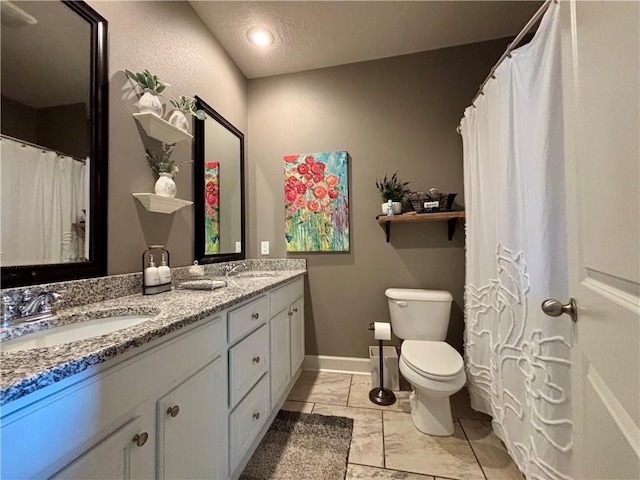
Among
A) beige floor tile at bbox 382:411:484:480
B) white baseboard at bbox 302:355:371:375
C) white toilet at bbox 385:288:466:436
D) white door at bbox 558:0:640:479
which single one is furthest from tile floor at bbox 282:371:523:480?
white door at bbox 558:0:640:479

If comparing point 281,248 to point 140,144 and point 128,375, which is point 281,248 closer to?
point 140,144

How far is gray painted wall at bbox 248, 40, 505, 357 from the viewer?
2.09 metres

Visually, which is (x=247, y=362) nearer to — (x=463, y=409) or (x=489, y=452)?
(x=489, y=452)

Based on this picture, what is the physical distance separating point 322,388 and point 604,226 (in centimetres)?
196

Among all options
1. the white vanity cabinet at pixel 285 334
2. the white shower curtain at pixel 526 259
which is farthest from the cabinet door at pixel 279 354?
the white shower curtain at pixel 526 259

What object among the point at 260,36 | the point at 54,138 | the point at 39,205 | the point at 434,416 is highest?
the point at 260,36

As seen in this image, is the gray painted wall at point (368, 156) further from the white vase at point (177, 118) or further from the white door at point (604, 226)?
the white door at point (604, 226)

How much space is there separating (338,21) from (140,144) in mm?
1548

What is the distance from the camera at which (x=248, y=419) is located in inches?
48.6

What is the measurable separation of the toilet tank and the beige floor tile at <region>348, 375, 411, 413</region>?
16.4 inches

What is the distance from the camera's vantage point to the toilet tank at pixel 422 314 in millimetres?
1854

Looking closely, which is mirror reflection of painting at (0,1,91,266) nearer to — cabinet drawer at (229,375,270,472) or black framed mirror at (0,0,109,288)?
black framed mirror at (0,0,109,288)

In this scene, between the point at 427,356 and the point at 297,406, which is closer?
the point at 427,356

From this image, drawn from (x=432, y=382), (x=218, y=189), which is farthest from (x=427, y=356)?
(x=218, y=189)
